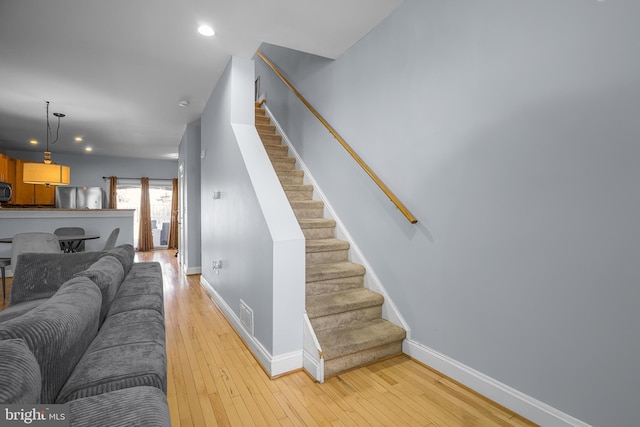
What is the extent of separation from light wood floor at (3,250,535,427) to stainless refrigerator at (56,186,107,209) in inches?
257

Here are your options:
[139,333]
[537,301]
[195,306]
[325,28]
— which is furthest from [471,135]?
[195,306]

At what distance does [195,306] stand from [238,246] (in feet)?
4.42

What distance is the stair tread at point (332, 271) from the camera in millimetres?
2654

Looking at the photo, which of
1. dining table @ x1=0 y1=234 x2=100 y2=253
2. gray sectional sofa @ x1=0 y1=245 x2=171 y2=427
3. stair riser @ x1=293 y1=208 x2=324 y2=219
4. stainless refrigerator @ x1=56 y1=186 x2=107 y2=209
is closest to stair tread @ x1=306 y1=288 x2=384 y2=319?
stair riser @ x1=293 y1=208 x2=324 y2=219

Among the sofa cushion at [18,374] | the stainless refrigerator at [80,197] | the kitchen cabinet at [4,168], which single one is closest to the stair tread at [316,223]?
the sofa cushion at [18,374]

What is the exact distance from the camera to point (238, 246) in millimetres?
2854

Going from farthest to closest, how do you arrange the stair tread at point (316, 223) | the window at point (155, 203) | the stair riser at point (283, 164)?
the window at point (155, 203) < the stair riser at point (283, 164) < the stair tread at point (316, 223)

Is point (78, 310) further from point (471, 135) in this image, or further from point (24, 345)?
point (471, 135)

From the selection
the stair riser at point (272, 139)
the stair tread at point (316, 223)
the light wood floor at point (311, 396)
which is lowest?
the light wood floor at point (311, 396)

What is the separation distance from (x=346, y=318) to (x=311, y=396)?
2.30ft

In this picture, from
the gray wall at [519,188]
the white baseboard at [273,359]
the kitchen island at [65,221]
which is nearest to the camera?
the gray wall at [519,188]

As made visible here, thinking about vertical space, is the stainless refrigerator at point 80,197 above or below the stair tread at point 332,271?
above

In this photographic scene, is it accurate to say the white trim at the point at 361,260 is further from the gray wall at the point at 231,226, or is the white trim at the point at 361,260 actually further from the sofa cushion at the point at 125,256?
the sofa cushion at the point at 125,256

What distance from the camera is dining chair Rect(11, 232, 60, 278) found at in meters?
3.37
